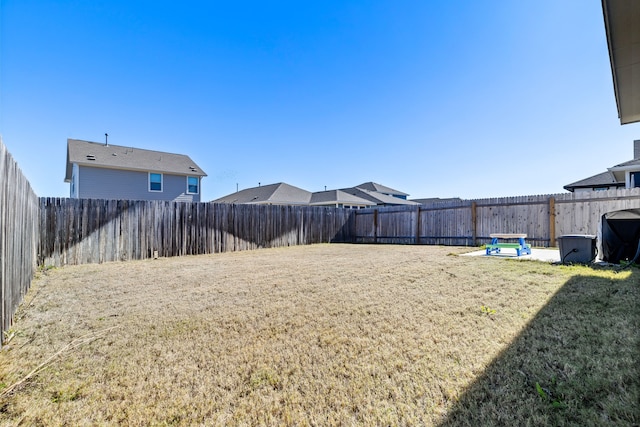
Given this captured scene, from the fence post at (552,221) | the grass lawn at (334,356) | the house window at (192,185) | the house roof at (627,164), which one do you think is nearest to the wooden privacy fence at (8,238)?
the grass lawn at (334,356)

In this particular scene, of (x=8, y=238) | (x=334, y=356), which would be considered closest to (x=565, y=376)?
(x=334, y=356)

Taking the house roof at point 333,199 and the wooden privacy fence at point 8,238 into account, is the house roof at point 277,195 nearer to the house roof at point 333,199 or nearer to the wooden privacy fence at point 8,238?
the house roof at point 333,199

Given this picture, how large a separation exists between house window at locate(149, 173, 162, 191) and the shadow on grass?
1796 cm

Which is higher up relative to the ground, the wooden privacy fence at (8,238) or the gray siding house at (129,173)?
the gray siding house at (129,173)

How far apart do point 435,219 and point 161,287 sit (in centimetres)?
1048

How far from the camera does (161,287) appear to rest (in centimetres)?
478

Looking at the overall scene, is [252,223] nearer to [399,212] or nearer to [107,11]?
[399,212]

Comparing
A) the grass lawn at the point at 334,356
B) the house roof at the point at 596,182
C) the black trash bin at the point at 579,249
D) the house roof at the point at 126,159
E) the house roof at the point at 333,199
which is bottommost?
the grass lawn at the point at 334,356

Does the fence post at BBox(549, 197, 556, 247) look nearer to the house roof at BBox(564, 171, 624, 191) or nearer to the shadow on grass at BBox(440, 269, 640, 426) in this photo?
the shadow on grass at BBox(440, 269, 640, 426)

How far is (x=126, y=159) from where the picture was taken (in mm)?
15766

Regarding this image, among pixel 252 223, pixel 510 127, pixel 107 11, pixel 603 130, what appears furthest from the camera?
pixel 510 127

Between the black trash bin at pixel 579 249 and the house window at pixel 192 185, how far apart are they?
17583mm

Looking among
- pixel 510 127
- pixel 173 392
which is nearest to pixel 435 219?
pixel 510 127

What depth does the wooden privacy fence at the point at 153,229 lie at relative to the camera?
286 inches
